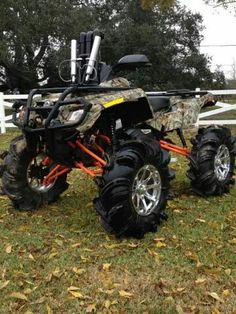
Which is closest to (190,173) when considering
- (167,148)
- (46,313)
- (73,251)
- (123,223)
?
(167,148)

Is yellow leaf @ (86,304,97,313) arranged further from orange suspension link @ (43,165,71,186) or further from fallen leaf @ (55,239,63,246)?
orange suspension link @ (43,165,71,186)

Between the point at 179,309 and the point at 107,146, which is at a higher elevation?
the point at 107,146

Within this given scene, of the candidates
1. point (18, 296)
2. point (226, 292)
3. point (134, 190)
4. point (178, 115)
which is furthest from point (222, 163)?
point (18, 296)

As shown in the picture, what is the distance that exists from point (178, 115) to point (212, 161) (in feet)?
2.42

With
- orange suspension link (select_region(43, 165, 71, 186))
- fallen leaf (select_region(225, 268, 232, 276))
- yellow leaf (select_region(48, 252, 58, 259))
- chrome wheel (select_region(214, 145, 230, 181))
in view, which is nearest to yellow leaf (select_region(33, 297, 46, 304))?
yellow leaf (select_region(48, 252, 58, 259))

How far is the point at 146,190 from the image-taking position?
4809 mm

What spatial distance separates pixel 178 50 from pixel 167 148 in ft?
72.9

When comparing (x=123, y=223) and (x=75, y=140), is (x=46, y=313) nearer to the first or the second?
(x=123, y=223)

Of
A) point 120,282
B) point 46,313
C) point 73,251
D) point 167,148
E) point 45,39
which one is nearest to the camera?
point 46,313

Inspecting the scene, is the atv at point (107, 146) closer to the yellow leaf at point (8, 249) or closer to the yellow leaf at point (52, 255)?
the yellow leaf at point (52, 255)

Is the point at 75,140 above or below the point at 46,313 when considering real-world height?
above

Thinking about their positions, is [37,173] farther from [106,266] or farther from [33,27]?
[33,27]

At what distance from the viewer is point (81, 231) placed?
4.82 m

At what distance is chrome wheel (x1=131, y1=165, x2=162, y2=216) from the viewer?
184 inches
